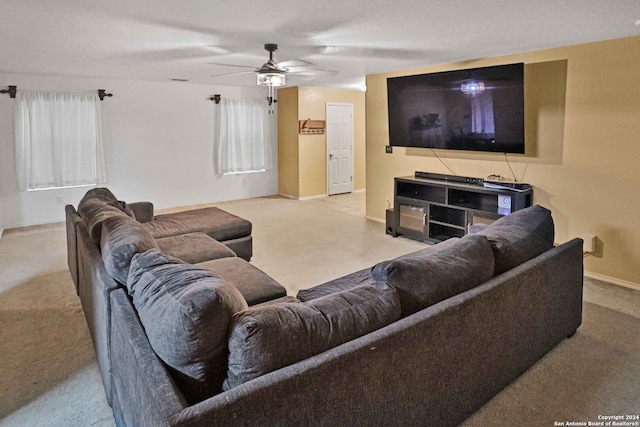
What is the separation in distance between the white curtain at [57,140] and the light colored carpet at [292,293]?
1.40m

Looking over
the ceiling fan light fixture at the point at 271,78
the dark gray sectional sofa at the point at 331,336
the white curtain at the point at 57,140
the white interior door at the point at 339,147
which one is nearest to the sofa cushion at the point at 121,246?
the dark gray sectional sofa at the point at 331,336

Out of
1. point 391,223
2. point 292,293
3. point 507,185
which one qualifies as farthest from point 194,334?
point 391,223

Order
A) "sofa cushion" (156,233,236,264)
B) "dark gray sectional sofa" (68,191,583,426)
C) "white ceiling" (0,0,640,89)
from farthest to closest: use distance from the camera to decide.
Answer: "sofa cushion" (156,233,236,264)
"white ceiling" (0,0,640,89)
"dark gray sectional sofa" (68,191,583,426)

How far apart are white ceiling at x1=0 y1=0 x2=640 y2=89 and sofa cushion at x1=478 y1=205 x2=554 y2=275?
1.34 m

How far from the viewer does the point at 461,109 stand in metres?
4.97

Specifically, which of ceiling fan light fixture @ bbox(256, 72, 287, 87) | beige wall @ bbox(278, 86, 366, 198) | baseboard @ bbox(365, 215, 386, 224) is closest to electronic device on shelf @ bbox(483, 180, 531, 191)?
baseboard @ bbox(365, 215, 386, 224)

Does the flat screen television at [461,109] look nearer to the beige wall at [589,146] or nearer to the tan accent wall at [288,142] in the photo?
the beige wall at [589,146]

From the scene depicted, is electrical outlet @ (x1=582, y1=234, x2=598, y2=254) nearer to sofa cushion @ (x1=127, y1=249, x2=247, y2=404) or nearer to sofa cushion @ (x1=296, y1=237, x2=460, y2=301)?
sofa cushion @ (x1=296, y1=237, x2=460, y2=301)

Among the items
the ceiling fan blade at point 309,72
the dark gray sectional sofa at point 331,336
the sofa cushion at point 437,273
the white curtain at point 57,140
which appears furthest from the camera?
the white curtain at point 57,140

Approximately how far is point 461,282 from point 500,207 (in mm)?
2961

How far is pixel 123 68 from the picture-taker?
18.5 feet

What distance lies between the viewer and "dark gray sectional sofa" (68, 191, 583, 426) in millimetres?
1406

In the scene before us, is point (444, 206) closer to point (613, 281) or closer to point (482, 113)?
point (482, 113)

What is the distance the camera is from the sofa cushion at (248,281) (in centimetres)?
257
